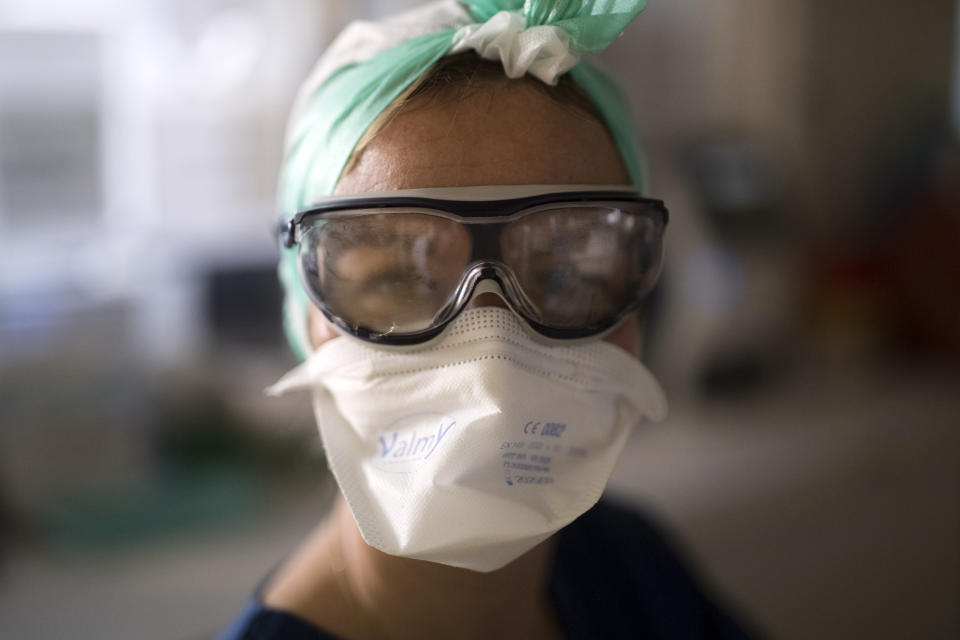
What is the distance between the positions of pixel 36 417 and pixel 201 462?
46 cm

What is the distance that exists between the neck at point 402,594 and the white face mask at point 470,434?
14 centimetres

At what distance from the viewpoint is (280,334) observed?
2676 millimetres

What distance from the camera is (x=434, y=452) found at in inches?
32.7

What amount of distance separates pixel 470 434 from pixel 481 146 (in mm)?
308

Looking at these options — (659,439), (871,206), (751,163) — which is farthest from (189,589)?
(871,206)

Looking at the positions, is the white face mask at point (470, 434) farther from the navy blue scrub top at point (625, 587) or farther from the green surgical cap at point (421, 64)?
the navy blue scrub top at point (625, 587)

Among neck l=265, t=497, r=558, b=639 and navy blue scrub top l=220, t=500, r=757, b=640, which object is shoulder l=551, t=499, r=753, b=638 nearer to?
navy blue scrub top l=220, t=500, r=757, b=640

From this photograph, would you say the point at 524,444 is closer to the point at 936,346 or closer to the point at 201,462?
the point at 201,462

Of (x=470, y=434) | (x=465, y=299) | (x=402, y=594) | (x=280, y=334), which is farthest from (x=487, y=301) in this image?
(x=280, y=334)

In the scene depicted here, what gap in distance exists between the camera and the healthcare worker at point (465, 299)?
0.84m

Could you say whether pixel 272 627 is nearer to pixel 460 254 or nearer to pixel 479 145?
pixel 460 254

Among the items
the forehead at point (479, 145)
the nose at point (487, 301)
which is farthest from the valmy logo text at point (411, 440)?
the forehead at point (479, 145)

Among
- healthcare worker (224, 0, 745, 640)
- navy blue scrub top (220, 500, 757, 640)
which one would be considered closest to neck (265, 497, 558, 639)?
healthcare worker (224, 0, 745, 640)

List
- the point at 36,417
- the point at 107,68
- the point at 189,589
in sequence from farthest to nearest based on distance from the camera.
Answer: the point at 107,68 → the point at 36,417 → the point at 189,589
